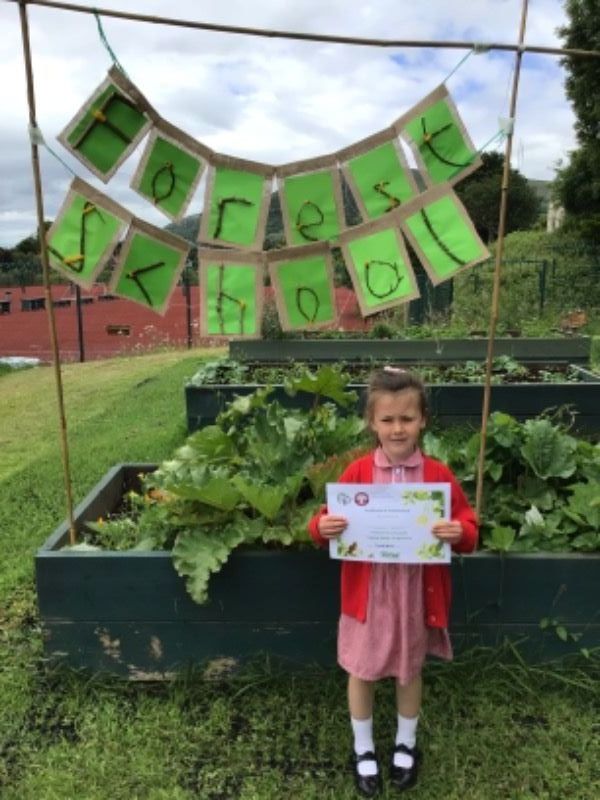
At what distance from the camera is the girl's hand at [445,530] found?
2.00 meters

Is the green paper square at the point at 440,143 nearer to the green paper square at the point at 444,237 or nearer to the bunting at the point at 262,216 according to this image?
the bunting at the point at 262,216

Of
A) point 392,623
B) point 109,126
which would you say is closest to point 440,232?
point 109,126

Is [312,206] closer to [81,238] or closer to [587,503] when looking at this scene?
[81,238]

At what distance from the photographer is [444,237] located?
97.1 inches

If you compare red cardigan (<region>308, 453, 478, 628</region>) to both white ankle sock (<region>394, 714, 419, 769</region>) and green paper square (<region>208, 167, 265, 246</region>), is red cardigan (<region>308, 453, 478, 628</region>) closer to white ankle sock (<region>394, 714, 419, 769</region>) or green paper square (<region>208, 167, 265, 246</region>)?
white ankle sock (<region>394, 714, 419, 769</region>)

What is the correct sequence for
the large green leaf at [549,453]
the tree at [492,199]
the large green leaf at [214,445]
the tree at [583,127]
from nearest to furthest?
the large green leaf at [549,453] < the large green leaf at [214,445] < the tree at [583,127] < the tree at [492,199]

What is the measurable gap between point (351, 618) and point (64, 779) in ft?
3.17

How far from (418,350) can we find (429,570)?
5789 mm

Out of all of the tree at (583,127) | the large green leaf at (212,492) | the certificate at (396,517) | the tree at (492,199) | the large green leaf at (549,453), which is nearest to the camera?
the certificate at (396,517)

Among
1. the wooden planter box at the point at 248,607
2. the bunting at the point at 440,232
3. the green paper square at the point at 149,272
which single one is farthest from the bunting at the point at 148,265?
the wooden planter box at the point at 248,607

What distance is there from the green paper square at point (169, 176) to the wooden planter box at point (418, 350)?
4.89m

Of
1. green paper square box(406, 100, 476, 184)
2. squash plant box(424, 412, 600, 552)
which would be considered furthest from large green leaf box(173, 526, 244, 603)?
green paper square box(406, 100, 476, 184)

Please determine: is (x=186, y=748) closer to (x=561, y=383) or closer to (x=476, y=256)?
(x=476, y=256)

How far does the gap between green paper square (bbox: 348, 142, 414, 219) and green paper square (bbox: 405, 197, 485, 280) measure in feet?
0.32
